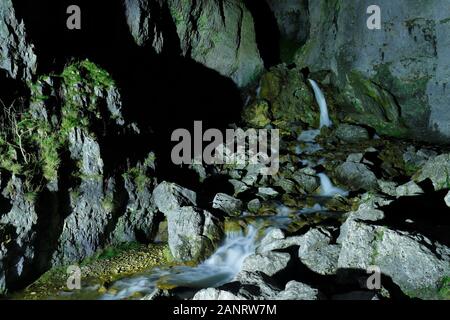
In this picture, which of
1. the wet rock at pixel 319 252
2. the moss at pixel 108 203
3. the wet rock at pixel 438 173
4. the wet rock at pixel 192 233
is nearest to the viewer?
the wet rock at pixel 319 252

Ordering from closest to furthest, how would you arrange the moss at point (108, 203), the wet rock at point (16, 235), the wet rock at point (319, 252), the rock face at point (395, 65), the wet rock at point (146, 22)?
the wet rock at point (319, 252) < the wet rock at point (16, 235) < the moss at point (108, 203) < the rock face at point (395, 65) < the wet rock at point (146, 22)

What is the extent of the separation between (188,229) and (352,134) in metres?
9.77

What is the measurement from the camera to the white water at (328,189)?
33.9 feet

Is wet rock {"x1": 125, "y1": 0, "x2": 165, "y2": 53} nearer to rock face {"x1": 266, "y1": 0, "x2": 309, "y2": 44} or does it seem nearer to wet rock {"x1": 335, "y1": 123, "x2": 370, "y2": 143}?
wet rock {"x1": 335, "y1": 123, "x2": 370, "y2": 143}

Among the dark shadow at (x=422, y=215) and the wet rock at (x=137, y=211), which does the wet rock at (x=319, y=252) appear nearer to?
the dark shadow at (x=422, y=215)

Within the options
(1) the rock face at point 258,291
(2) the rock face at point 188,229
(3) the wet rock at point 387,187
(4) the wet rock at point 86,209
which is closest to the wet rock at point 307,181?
(3) the wet rock at point 387,187

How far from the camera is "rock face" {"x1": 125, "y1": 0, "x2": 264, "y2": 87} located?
15238 mm

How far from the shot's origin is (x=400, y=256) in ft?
15.8

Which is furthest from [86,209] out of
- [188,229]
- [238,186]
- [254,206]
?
[238,186]

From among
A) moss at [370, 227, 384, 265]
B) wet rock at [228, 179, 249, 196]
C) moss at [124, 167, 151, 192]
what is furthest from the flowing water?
moss at [370, 227, 384, 265]

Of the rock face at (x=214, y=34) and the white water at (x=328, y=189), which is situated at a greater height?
the rock face at (x=214, y=34)

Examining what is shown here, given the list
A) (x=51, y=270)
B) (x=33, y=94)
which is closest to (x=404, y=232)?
(x=51, y=270)

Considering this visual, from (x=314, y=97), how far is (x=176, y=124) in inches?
297

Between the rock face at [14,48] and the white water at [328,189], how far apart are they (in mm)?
8776
